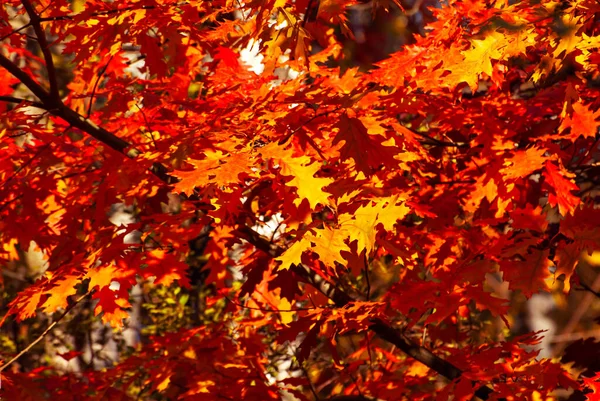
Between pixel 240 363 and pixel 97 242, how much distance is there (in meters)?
1.08

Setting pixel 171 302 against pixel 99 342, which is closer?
pixel 171 302

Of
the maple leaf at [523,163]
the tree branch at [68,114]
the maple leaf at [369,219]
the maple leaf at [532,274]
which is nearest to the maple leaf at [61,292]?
the tree branch at [68,114]

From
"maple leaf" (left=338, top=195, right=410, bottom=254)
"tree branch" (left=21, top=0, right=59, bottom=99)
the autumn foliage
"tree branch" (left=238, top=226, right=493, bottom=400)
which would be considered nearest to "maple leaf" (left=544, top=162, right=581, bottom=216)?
the autumn foliage

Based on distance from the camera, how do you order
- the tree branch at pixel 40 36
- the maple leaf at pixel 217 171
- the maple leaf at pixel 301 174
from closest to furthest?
the maple leaf at pixel 217 171 < the maple leaf at pixel 301 174 < the tree branch at pixel 40 36

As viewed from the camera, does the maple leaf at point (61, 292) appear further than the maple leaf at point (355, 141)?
Yes

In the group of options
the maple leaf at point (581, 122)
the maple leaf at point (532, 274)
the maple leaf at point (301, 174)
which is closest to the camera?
the maple leaf at point (301, 174)

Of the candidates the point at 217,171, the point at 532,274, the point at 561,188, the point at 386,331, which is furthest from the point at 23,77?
the point at 561,188

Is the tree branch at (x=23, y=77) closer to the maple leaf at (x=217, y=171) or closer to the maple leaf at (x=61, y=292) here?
the maple leaf at (x=61, y=292)

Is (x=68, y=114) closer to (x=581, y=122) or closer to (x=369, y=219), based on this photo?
(x=369, y=219)

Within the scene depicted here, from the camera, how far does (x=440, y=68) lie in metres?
2.82

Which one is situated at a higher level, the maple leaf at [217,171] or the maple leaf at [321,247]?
the maple leaf at [217,171]

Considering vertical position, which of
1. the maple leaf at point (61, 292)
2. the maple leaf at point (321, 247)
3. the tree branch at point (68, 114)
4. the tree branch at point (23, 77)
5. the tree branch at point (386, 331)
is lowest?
the tree branch at point (386, 331)

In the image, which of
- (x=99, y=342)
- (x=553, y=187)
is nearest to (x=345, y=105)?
(x=553, y=187)

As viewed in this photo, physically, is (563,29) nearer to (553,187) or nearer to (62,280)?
(553,187)
